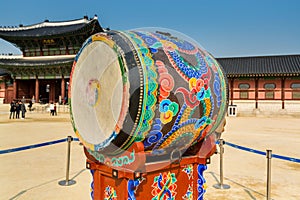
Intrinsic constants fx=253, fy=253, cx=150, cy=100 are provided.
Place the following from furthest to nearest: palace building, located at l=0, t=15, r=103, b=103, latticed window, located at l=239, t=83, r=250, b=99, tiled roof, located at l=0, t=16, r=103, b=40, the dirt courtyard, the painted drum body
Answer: tiled roof, located at l=0, t=16, r=103, b=40 < palace building, located at l=0, t=15, r=103, b=103 < latticed window, located at l=239, t=83, r=250, b=99 < the dirt courtyard < the painted drum body

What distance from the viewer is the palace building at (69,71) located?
22.9 meters

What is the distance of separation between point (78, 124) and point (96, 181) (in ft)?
2.11

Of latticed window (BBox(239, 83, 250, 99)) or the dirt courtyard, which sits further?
latticed window (BBox(239, 83, 250, 99))

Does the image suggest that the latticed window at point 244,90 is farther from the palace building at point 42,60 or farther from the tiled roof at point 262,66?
the palace building at point 42,60

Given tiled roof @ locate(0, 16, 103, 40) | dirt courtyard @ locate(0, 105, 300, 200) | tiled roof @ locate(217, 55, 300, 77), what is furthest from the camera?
tiled roof @ locate(0, 16, 103, 40)

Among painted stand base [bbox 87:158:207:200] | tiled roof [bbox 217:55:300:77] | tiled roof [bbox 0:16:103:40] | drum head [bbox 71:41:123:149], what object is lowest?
painted stand base [bbox 87:158:207:200]

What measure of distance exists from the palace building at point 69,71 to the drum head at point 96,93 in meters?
21.0

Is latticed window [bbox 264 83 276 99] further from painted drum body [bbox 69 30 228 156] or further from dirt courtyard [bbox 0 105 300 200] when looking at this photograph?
painted drum body [bbox 69 30 228 156]

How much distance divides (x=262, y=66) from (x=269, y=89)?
9.08ft

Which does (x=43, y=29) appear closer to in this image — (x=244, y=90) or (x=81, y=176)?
(x=244, y=90)

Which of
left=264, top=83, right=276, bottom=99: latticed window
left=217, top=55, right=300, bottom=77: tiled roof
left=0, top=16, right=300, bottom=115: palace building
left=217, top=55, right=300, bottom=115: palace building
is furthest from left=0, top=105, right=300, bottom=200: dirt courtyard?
left=264, top=83, right=276, bottom=99: latticed window

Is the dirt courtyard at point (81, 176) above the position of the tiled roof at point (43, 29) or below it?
below

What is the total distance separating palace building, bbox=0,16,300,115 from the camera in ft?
75.1

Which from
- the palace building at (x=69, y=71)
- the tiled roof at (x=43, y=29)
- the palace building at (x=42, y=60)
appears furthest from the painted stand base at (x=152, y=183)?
the tiled roof at (x=43, y=29)
